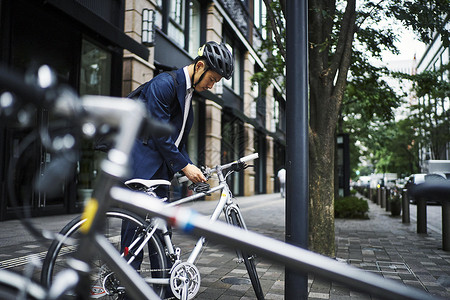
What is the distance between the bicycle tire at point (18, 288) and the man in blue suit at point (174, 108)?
1100 mm

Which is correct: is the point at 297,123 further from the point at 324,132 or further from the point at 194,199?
the point at 324,132

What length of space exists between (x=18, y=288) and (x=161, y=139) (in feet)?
4.49

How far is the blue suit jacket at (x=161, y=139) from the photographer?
2.59 meters

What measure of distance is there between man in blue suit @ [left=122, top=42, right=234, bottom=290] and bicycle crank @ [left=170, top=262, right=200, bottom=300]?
0.26m

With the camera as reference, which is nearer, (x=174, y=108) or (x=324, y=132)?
(x=174, y=108)

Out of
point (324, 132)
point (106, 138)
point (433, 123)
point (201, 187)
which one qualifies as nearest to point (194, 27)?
Answer: point (324, 132)

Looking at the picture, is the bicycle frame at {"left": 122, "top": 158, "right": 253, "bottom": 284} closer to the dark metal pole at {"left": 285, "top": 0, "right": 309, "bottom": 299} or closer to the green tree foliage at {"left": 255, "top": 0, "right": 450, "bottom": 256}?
the dark metal pole at {"left": 285, "top": 0, "right": 309, "bottom": 299}

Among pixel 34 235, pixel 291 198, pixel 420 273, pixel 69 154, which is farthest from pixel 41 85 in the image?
pixel 420 273

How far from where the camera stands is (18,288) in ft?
4.43

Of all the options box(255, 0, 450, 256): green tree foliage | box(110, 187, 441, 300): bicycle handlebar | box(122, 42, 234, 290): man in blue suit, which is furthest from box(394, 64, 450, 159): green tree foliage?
box(110, 187, 441, 300): bicycle handlebar

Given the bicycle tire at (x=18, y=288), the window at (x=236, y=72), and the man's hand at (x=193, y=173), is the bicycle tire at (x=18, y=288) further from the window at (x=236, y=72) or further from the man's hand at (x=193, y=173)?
the window at (x=236, y=72)

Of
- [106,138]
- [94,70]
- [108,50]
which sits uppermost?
[108,50]

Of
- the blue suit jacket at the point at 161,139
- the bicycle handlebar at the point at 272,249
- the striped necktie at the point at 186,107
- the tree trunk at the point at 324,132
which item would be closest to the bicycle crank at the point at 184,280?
the blue suit jacket at the point at 161,139

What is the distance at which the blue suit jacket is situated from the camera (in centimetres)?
259
